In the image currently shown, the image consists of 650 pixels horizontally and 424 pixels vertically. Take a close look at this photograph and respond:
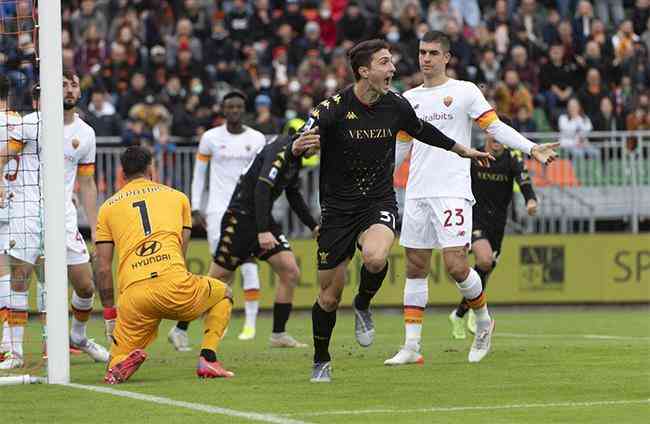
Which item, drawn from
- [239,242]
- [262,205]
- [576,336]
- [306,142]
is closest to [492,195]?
[576,336]

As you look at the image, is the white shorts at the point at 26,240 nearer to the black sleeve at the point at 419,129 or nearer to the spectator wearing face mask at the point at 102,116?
the black sleeve at the point at 419,129

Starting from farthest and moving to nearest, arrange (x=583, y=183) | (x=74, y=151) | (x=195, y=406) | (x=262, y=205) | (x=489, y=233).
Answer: (x=583, y=183) < (x=489, y=233) < (x=262, y=205) < (x=74, y=151) < (x=195, y=406)

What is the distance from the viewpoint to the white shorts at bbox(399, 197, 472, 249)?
12391 millimetres

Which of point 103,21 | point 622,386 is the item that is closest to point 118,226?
point 622,386

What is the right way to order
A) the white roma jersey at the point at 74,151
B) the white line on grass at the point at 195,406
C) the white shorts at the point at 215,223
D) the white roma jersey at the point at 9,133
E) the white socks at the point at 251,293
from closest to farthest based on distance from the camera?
the white line on grass at the point at 195,406, the white roma jersey at the point at 9,133, the white roma jersey at the point at 74,151, the white socks at the point at 251,293, the white shorts at the point at 215,223

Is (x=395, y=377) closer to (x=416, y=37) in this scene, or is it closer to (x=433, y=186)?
(x=433, y=186)

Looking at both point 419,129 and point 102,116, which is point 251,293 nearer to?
point 419,129

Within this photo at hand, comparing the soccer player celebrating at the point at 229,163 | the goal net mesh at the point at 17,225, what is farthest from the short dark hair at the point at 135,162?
the soccer player celebrating at the point at 229,163

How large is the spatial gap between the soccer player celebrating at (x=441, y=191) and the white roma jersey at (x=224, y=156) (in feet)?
14.8

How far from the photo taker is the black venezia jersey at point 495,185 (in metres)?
15.9

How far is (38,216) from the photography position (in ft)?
40.8

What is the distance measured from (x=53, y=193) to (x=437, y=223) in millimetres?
3362

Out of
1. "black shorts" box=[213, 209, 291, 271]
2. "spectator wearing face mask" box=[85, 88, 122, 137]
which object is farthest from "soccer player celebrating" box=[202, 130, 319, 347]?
"spectator wearing face mask" box=[85, 88, 122, 137]

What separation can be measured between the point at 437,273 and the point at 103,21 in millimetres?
8438
